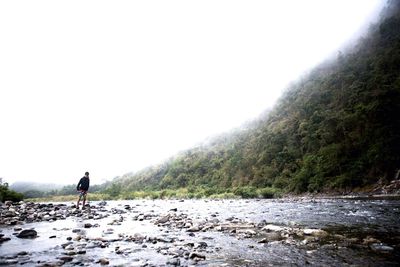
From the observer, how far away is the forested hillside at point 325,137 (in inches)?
2008

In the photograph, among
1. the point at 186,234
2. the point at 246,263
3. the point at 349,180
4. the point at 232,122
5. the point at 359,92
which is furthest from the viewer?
the point at 232,122

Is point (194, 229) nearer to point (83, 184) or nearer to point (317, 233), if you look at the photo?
point (317, 233)

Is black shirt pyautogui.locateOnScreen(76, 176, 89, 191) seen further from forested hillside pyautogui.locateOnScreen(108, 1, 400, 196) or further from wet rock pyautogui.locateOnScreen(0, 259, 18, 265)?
forested hillside pyautogui.locateOnScreen(108, 1, 400, 196)

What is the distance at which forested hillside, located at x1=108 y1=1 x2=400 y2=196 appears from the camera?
51.0m

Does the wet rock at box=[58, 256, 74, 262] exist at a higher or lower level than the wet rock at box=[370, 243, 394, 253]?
higher

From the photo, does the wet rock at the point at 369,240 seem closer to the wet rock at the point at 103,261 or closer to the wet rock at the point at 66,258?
the wet rock at the point at 103,261

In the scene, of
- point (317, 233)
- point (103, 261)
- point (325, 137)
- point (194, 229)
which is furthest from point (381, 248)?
point (325, 137)

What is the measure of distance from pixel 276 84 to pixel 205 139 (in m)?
47.7

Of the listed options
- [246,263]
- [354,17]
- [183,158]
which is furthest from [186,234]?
[354,17]

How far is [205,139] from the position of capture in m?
163

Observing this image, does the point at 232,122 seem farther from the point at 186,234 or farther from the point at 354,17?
the point at 186,234

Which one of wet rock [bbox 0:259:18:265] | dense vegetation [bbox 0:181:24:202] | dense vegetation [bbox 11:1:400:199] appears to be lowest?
wet rock [bbox 0:259:18:265]

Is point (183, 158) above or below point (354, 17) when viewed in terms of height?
below

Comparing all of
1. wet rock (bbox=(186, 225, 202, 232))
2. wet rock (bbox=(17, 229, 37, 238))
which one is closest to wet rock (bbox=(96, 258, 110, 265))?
wet rock (bbox=(17, 229, 37, 238))
